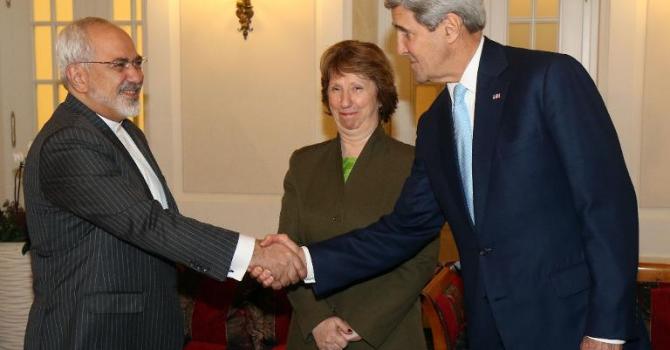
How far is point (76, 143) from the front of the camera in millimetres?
2287

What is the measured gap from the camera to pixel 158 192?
2.54 m

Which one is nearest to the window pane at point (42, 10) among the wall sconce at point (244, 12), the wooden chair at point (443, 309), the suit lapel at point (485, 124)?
the wall sconce at point (244, 12)

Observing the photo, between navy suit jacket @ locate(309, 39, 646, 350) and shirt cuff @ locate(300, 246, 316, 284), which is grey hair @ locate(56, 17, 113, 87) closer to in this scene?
shirt cuff @ locate(300, 246, 316, 284)

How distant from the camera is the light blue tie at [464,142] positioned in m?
2.12

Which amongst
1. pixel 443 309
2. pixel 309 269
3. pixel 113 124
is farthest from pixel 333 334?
pixel 113 124

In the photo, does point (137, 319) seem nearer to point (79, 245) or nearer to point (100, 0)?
point (79, 245)

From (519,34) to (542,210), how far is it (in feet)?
11.5

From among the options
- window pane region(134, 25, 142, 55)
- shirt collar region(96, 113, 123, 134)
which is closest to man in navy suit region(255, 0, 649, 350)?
shirt collar region(96, 113, 123, 134)

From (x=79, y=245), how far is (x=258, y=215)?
3.10m

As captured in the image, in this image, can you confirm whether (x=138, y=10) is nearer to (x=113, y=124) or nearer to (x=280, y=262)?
(x=113, y=124)

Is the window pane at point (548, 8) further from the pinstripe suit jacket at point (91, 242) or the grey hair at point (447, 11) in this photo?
the pinstripe suit jacket at point (91, 242)

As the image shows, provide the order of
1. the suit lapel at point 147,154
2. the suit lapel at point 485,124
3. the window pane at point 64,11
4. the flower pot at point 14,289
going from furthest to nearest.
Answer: the window pane at point 64,11 → the flower pot at point 14,289 → the suit lapel at point 147,154 → the suit lapel at point 485,124

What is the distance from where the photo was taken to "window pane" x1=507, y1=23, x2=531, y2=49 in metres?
5.30

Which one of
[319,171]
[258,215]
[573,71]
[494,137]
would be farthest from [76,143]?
A: [258,215]
